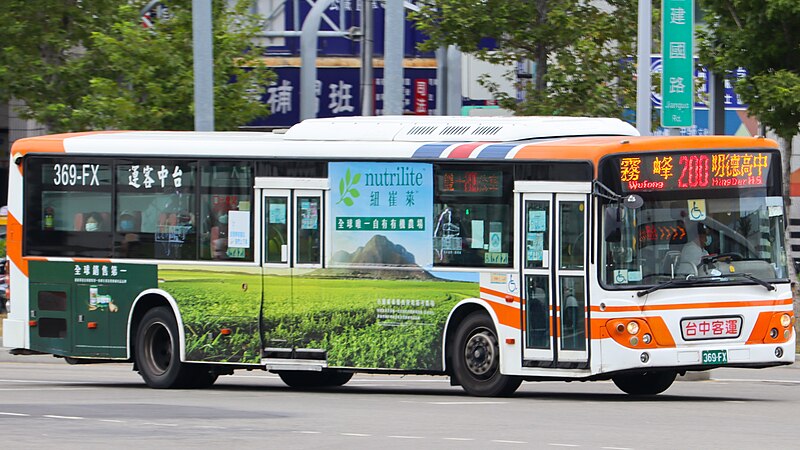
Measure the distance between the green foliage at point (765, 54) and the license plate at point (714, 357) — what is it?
348 inches

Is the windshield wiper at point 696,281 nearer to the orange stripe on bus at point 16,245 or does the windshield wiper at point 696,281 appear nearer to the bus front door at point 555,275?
the bus front door at point 555,275

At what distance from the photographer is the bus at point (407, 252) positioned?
52.3 ft

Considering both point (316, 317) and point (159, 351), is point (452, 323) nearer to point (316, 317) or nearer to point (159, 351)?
point (316, 317)

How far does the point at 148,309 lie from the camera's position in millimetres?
19078

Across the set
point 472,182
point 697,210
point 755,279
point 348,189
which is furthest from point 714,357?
point 348,189

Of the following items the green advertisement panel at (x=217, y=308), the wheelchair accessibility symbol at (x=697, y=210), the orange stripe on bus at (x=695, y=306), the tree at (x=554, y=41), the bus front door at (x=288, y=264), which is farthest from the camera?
the tree at (x=554, y=41)

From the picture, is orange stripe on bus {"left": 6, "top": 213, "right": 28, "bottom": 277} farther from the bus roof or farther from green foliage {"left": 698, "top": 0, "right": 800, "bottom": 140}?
green foliage {"left": 698, "top": 0, "right": 800, "bottom": 140}

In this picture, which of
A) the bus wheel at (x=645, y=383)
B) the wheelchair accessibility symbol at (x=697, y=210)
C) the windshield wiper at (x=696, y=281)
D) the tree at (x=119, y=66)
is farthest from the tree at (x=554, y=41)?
the windshield wiper at (x=696, y=281)

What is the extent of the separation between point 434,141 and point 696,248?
286cm

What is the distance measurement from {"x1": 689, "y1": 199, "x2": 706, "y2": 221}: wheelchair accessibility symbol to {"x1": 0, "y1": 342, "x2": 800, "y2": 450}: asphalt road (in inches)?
67.5

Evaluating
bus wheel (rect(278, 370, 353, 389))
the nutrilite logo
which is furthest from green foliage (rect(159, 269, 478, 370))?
bus wheel (rect(278, 370, 353, 389))

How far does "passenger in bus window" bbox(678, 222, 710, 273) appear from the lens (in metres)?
16.0

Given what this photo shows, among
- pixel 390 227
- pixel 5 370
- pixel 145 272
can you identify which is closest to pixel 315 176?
pixel 390 227

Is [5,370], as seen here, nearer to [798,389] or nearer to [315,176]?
[315,176]
